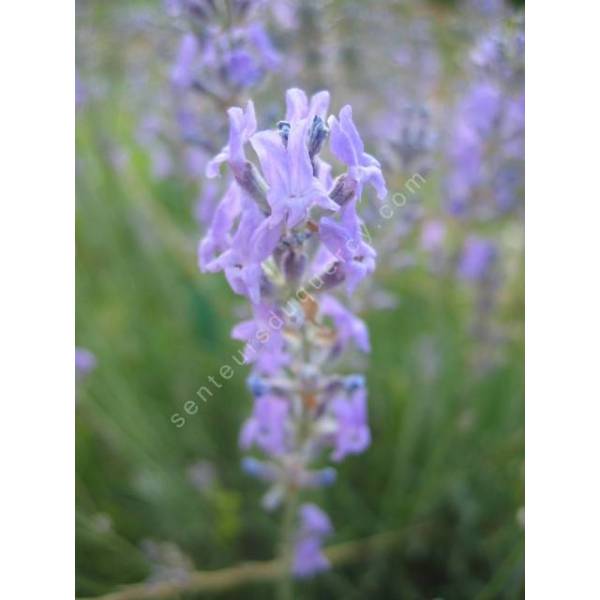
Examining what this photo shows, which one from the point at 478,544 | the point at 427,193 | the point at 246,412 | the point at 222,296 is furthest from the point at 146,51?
the point at 478,544

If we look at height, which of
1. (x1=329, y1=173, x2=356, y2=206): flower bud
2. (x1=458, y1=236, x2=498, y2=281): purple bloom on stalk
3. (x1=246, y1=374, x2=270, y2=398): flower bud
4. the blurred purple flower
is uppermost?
(x1=329, y1=173, x2=356, y2=206): flower bud

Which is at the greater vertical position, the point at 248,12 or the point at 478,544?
the point at 248,12

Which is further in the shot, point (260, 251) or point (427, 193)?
point (427, 193)

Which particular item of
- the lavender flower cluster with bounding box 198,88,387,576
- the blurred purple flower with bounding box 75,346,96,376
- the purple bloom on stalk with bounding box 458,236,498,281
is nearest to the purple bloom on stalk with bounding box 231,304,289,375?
the lavender flower cluster with bounding box 198,88,387,576

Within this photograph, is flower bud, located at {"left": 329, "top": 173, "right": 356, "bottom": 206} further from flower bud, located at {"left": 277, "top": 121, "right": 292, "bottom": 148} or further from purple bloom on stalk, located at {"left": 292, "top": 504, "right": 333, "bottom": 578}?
purple bloom on stalk, located at {"left": 292, "top": 504, "right": 333, "bottom": 578}

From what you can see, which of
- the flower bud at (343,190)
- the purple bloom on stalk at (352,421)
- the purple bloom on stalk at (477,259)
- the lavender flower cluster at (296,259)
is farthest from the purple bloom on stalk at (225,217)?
the purple bloom on stalk at (477,259)
